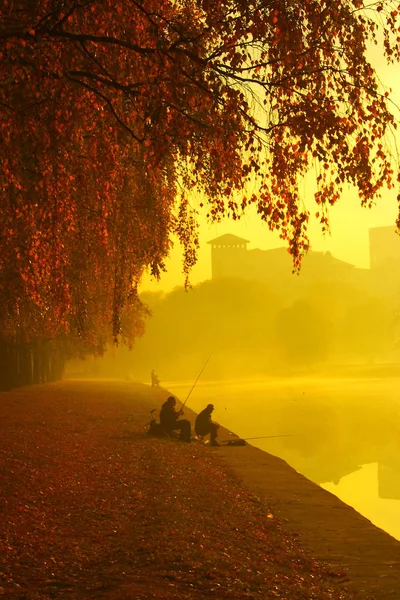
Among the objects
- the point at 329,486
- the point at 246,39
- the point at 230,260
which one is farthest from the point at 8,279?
the point at 230,260

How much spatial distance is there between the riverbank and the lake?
274 centimetres

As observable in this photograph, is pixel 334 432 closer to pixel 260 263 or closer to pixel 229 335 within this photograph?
pixel 229 335

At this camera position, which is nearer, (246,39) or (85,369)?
(246,39)

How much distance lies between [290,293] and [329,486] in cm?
10316

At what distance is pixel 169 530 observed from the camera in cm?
933

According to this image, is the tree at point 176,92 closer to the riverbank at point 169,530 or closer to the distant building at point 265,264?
the riverbank at point 169,530

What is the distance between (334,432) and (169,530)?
2236 centimetres

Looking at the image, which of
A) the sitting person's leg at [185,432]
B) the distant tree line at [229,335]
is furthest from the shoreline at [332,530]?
the distant tree line at [229,335]

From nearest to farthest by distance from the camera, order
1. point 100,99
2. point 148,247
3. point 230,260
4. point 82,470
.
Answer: point 100,99
point 148,247
point 82,470
point 230,260

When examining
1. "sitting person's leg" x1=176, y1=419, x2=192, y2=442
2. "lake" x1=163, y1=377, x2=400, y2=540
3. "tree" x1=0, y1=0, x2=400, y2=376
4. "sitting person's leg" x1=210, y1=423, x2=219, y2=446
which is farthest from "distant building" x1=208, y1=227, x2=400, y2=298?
"tree" x1=0, y1=0, x2=400, y2=376

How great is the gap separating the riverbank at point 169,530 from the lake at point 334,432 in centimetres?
274

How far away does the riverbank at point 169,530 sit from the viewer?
23.6 feet

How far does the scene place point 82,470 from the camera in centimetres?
1341

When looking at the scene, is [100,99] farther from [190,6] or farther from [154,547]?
[154,547]
